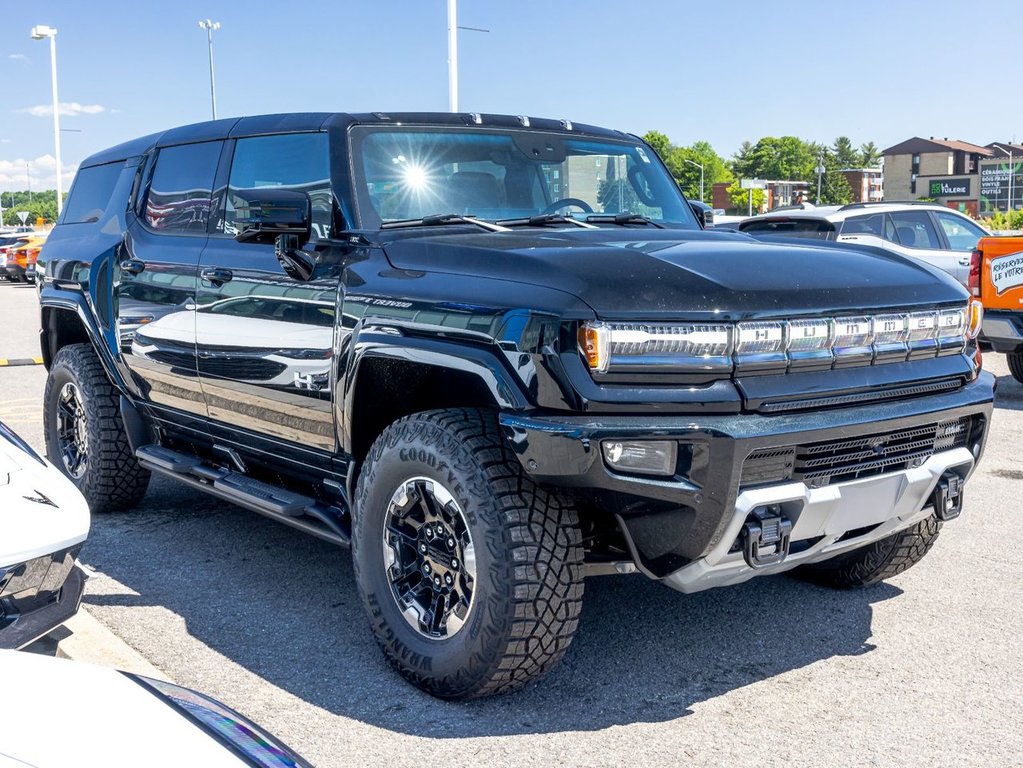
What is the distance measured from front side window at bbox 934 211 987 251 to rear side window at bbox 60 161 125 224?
9.68 meters

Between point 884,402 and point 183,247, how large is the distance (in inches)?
119

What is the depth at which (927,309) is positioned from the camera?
364 centimetres

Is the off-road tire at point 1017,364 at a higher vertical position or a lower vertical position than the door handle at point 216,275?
lower

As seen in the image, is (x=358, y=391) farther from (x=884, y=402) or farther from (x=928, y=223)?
(x=928, y=223)

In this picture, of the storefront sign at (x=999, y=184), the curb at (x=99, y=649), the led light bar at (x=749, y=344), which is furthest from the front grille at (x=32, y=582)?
the storefront sign at (x=999, y=184)

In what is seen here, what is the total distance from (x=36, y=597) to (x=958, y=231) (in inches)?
459

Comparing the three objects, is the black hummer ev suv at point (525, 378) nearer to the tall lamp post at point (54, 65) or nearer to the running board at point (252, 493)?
the running board at point (252, 493)

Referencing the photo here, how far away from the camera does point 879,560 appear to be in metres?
4.36

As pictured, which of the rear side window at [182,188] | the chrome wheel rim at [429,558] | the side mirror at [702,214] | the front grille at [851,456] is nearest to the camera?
the front grille at [851,456]

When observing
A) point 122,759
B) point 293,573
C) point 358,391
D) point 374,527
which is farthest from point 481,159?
point 122,759

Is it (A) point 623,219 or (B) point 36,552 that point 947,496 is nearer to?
(A) point 623,219

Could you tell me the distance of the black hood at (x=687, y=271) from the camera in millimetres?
3145

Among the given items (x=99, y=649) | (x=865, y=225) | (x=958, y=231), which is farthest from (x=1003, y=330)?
(x=99, y=649)

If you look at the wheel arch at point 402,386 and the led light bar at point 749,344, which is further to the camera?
the wheel arch at point 402,386
